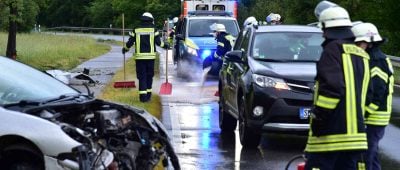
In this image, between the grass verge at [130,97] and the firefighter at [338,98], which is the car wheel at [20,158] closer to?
the firefighter at [338,98]

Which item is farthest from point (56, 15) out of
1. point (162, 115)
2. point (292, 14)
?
point (162, 115)

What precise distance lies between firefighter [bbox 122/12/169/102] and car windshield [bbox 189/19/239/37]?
23.6ft

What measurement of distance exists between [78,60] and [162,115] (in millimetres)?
17257

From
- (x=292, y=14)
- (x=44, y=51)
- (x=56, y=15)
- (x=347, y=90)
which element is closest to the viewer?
(x=347, y=90)

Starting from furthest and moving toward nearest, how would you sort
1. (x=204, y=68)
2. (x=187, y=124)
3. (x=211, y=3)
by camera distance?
(x=211, y=3), (x=204, y=68), (x=187, y=124)

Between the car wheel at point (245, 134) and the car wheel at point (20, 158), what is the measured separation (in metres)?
3.81

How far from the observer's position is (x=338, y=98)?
5059 millimetres

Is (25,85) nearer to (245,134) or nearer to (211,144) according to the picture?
(245,134)

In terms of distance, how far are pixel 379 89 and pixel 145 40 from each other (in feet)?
24.9

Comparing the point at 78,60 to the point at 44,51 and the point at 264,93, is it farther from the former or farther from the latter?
the point at 264,93

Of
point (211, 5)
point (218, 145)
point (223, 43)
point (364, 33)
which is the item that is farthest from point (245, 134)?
point (211, 5)

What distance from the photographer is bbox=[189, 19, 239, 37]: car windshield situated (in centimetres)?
2086

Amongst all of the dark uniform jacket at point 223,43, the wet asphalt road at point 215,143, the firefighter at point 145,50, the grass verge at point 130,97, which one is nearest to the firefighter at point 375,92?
the wet asphalt road at point 215,143

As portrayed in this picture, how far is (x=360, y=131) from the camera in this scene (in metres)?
5.20
